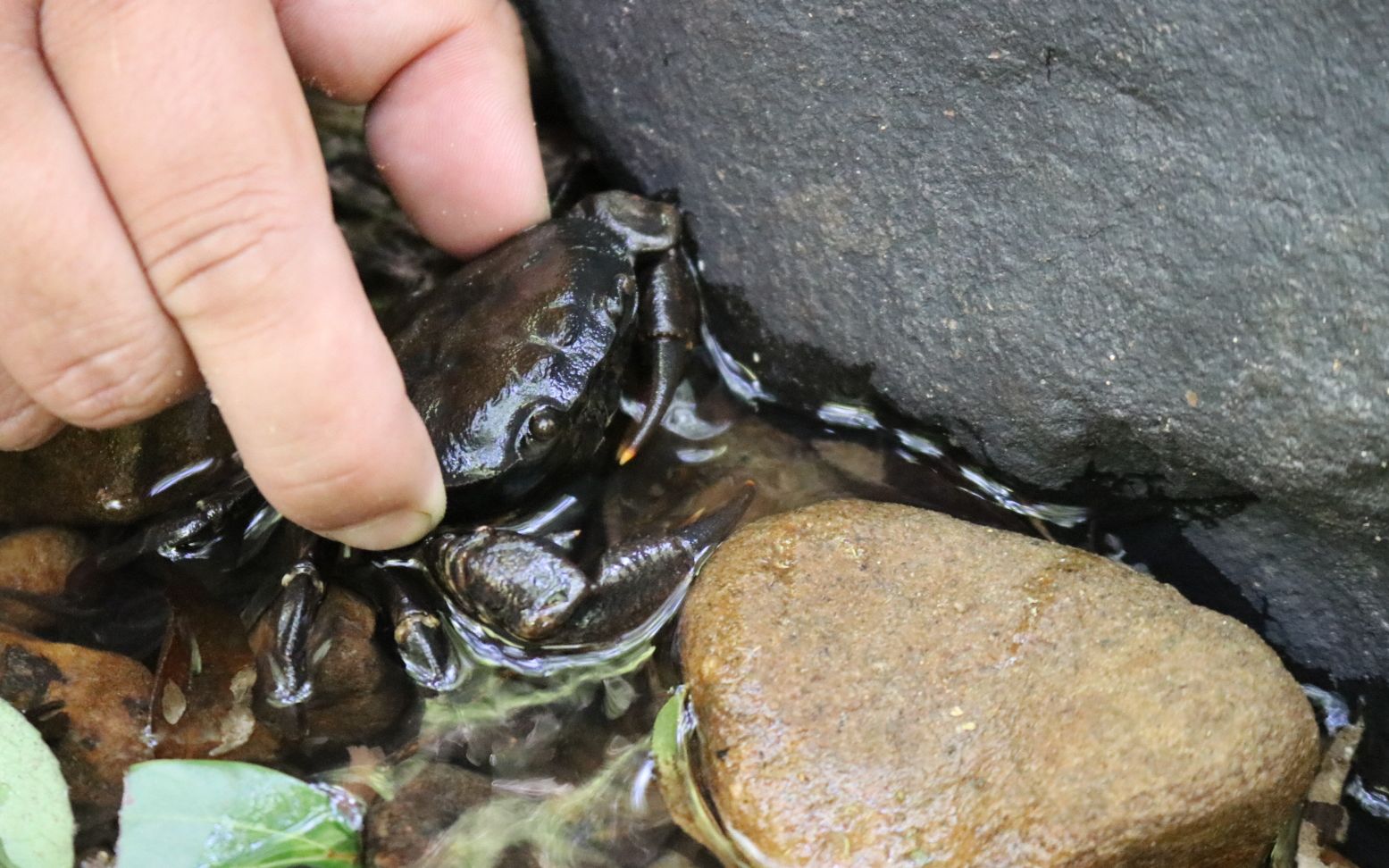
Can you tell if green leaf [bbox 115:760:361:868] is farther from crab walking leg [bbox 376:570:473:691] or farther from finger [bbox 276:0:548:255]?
finger [bbox 276:0:548:255]

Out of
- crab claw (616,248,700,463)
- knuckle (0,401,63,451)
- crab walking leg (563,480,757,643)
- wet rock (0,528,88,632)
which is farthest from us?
crab claw (616,248,700,463)

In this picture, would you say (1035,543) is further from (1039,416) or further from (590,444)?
(590,444)

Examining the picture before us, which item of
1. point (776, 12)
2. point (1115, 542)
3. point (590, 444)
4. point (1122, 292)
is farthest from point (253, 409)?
point (1115, 542)

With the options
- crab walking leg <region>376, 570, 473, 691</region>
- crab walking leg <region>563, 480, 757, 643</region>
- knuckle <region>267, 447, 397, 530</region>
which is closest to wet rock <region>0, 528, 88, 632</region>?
crab walking leg <region>376, 570, 473, 691</region>

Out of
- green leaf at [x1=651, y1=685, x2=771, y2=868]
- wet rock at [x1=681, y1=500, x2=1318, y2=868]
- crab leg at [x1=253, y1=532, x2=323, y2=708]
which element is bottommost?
green leaf at [x1=651, y1=685, x2=771, y2=868]

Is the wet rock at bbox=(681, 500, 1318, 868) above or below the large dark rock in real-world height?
below

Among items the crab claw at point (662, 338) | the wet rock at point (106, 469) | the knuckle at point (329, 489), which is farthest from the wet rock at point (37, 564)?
the crab claw at point (662, 338)

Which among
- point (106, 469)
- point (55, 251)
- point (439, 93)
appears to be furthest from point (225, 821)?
point (439, 93)

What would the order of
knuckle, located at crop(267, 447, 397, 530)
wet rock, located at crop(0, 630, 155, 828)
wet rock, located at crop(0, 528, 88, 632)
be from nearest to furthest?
1. knuckle, located at crop(267, 447, 397, 530)
2. wet rock, located at crop(0, 630, 155, 828)
3. wet rock, located at crop(0, 528, 88, 632)
